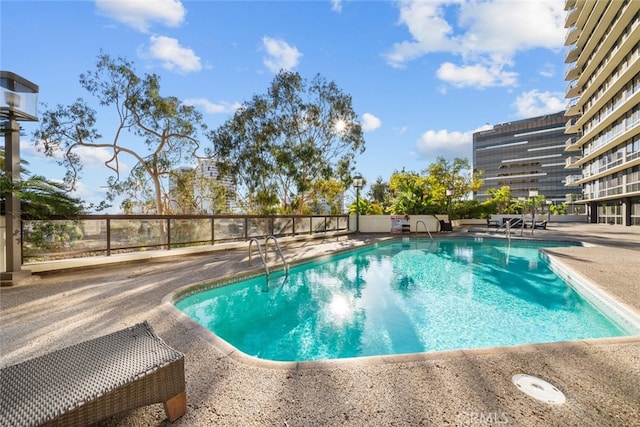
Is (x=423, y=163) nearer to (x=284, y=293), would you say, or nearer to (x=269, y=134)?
(x=269, y=134)

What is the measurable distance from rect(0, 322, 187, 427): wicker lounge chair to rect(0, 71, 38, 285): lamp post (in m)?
4.77

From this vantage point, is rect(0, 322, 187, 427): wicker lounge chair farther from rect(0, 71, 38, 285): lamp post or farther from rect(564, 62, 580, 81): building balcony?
rect(564, 62, 580, 81): building balcony

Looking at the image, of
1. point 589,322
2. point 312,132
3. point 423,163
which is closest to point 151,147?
point 312,132

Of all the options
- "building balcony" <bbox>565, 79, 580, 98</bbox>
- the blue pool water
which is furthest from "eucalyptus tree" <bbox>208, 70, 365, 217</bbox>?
"building balcony" <bbox>565, 79, 580, 98</bbox>

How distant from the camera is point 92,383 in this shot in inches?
61.8

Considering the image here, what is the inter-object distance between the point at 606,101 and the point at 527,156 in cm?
5514

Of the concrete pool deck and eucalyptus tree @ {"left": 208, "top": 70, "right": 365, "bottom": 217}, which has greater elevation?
eucalyptus tree @ {"left": 208, "top": 70, "right": 365, "bottom": 217}

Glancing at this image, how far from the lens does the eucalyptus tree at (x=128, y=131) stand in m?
12.5

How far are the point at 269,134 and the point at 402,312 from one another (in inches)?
515

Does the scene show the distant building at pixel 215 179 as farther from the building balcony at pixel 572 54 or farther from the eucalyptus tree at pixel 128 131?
the building balcony at pixel 572 54

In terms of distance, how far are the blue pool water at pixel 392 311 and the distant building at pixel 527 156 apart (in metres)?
68.7

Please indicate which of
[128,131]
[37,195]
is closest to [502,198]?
[128,131]

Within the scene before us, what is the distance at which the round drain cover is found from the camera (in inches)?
80.5

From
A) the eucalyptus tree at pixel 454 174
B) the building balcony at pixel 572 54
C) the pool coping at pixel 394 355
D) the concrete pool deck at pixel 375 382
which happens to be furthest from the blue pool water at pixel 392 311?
the building balcony at pixel 572 54
